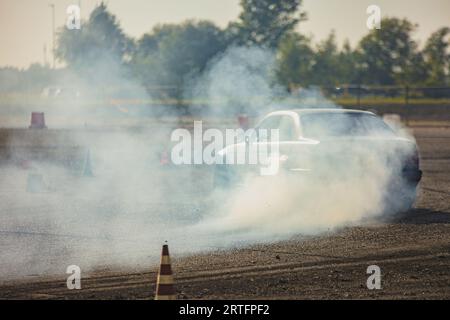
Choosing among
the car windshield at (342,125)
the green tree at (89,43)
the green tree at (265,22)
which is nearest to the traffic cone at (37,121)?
the green tree at (89,43)

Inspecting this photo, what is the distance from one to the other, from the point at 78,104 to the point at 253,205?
1252 inches

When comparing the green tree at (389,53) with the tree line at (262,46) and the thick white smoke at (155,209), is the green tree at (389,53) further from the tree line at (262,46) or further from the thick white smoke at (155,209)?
the thick white smoke at (155,209)

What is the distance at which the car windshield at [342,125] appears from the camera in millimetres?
13164

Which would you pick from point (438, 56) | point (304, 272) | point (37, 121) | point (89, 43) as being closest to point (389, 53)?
point (438, 56)

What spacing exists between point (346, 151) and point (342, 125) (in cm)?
74

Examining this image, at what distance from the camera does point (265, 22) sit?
67500 mm

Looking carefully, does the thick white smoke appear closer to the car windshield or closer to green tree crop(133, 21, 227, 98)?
the car windshield

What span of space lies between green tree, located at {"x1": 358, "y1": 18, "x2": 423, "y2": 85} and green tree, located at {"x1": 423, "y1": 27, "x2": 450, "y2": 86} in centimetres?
147

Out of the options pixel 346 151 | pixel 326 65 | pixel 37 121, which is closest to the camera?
pixel 346 151

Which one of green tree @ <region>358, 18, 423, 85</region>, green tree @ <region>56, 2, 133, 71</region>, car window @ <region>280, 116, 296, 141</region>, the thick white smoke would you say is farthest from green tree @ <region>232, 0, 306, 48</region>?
car window @ <region>280, 116, 296, 141</region>

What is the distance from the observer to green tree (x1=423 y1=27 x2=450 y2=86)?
71000 mm

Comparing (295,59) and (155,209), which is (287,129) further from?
(295,59)

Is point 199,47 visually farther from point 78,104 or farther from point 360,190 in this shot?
point 360,190
